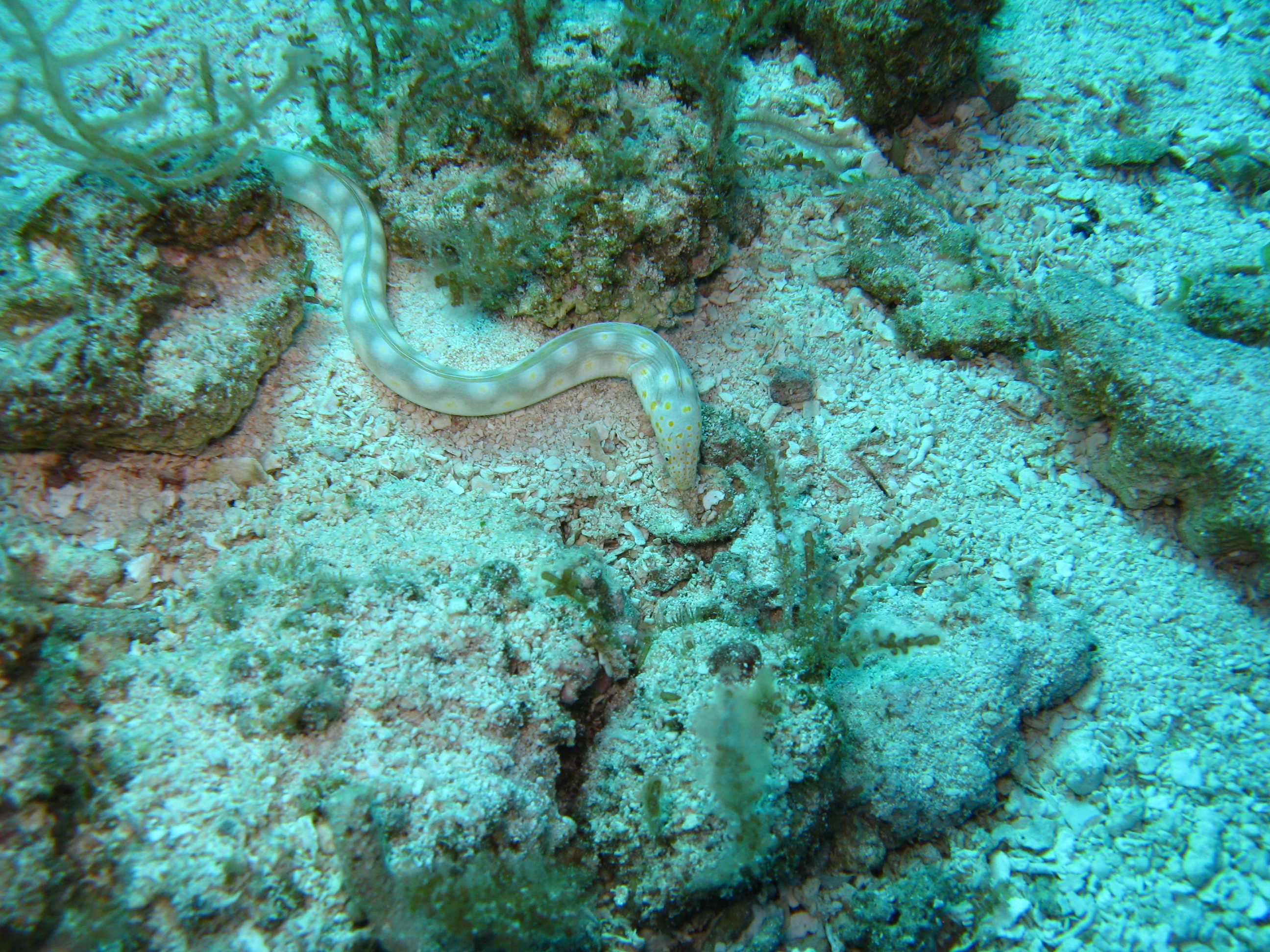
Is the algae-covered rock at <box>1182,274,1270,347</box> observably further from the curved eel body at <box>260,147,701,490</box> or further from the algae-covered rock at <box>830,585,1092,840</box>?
the curved eel body at <box>260,147,701,490</box>

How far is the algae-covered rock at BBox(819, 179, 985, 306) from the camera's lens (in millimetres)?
3924

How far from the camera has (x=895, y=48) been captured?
13.5 ft

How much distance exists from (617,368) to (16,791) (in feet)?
10.2

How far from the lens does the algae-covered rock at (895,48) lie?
158 inches

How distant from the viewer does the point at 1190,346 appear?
315 centimetres

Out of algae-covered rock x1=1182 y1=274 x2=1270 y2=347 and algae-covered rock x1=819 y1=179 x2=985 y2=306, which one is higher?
algae-covered rock x1=819 y1=179 x2=985 y2=306

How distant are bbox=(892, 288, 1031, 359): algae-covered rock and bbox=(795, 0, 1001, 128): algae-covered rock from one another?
183 centimetres

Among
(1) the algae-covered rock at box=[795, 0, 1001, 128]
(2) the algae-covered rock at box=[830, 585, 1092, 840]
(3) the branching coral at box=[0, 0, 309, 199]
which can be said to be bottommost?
(2) the algae-covered rock at box=[830, 585, 1092, 840]

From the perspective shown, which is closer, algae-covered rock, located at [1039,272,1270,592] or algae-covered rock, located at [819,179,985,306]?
algae-covered rock, located at [1039,272,1270,592]

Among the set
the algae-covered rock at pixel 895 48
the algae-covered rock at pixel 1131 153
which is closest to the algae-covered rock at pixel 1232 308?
the algae-covered rock at pixel 1131 153

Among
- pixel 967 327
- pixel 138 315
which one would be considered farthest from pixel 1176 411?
pixel 138 315

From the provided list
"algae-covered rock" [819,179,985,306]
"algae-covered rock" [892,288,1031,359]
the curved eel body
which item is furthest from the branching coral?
"algae-covered rock" [892,288,1031,359]

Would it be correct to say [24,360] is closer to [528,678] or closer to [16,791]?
[16,791]

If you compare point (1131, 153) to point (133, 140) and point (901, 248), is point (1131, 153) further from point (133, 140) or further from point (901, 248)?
point (133, 140)
